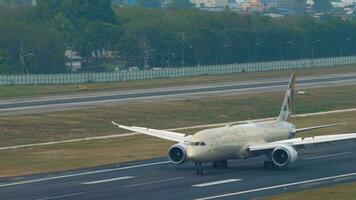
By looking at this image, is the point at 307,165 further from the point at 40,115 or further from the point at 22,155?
the point at 40,115

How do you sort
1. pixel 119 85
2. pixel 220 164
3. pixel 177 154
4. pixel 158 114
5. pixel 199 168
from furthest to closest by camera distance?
pixel 119 85 < pixel 158 114 < pixel 220 164 < pixel 199 168 < pixel 177 154

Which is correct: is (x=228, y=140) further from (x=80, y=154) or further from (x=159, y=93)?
(x=159, y=93)

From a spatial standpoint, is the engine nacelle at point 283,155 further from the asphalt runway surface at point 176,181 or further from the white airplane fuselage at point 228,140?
the white airplane fuselage at point 228,140

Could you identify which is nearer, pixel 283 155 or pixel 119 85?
pixel 283 155

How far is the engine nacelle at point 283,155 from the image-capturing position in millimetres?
86438

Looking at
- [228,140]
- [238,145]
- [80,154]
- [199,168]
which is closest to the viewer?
[228,140]

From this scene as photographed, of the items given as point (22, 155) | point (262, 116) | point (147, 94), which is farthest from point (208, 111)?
point (22, 155)

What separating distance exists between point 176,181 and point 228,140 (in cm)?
574

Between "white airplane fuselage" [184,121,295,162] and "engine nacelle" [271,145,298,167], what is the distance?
63.5 inches

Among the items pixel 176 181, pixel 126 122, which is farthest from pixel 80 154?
pixel 126 122

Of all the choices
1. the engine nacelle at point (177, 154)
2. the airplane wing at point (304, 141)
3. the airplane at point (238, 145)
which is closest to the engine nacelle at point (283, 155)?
the airplane at point (238, 145)

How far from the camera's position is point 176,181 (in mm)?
82188

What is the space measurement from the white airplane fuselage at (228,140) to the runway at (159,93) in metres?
48.7

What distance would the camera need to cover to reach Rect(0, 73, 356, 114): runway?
463 ft
